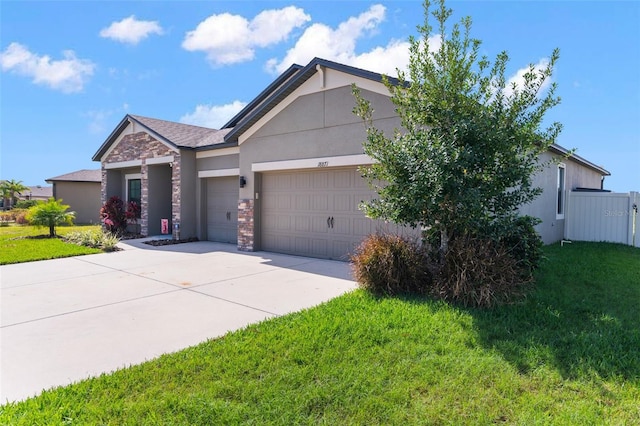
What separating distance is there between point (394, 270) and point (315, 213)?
4.65 meters

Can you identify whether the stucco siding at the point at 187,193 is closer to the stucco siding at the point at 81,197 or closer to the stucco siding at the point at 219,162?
the stucco siding at the point at 219,162

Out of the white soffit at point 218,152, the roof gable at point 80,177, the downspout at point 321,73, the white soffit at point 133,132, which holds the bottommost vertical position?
the roof gable at point 80,177

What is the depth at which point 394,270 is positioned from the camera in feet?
20.8

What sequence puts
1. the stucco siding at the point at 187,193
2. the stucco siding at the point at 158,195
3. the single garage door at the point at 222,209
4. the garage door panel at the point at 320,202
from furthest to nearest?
the stucco siding at the point at 158,195
the stucco siding at the point at 187,193
the single garage door at the point at 222,209
the garage door panel at the point at 320,202

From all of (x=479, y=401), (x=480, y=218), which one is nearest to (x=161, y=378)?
(x=479, y=401)

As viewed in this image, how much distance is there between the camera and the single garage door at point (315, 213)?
32.0 ft

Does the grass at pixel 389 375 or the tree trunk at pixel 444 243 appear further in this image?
the tree trunk at pixel 444 243

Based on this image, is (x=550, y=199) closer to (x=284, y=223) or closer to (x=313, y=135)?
(x=313, y=135)

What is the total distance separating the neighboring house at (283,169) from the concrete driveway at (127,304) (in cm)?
128

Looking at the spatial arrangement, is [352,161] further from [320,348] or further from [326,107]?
[320,348]

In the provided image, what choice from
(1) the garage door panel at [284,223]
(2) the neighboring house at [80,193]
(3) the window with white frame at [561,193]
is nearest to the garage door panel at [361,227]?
(1) the garage door panel at [284,223]

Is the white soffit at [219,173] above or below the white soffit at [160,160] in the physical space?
below

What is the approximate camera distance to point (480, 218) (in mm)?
5719

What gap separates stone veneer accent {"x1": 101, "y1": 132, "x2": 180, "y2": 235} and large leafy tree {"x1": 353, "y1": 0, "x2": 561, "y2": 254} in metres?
10.3
